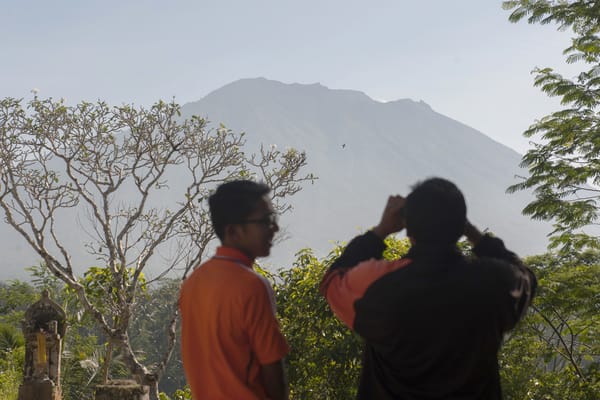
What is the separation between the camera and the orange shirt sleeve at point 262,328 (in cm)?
198

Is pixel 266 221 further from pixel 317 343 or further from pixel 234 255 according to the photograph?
pixel 317 343

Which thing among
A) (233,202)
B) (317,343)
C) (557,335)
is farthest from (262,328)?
(557,335)

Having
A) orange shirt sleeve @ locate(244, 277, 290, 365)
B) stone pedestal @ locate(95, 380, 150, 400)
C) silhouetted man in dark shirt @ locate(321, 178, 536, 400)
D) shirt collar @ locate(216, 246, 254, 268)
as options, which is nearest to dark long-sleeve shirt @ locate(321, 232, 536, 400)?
silhouetted man in dark shirt @ locate(321, 178, 536, 400)

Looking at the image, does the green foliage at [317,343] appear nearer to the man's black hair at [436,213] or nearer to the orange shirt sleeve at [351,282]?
the orange shirt sleeve at [351,282]

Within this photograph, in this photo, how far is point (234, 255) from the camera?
6.90ft

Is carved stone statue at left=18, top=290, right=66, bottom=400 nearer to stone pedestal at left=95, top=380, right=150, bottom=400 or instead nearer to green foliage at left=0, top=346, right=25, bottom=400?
stone pedestal at left=95, top=380, right=150, bottom=400

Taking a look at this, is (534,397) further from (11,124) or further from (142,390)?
(11,124)

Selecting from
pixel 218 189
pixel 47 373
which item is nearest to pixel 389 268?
pixel 218 189

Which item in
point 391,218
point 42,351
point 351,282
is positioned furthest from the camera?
point 42,351

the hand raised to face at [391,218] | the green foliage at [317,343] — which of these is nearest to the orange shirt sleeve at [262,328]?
the hand raised to face at [391,218]

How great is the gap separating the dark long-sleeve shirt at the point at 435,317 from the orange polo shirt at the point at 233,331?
27 centimetres

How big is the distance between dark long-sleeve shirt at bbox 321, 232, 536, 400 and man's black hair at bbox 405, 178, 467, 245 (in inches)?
1.5

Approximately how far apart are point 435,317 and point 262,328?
538 millimetres

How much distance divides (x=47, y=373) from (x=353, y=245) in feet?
22.6
